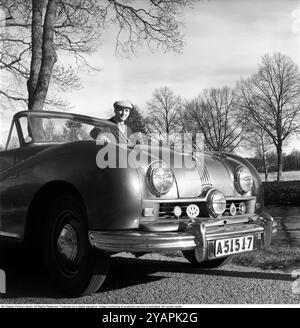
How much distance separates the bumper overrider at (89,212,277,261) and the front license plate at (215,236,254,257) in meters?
0.03

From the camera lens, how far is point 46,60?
854 cm

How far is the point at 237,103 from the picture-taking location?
29734mm

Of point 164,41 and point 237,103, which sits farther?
point 237,103

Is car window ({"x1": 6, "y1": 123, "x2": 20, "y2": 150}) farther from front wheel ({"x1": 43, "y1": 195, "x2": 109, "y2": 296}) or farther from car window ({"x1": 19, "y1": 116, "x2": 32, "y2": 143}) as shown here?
front wheel ({"x1": 43, "y1": 195, "x2": 109, "y2": 296})

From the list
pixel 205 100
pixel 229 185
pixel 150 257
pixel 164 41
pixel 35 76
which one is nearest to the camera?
pixel 229 185

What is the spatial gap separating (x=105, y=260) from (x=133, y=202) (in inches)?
19.3

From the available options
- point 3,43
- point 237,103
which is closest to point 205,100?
point 237,103

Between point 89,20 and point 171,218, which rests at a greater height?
point 89,20

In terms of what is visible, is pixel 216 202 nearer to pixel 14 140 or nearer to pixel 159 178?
pixel 159 178

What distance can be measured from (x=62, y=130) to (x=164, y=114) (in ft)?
66.3

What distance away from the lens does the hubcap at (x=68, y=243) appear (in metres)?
3.30

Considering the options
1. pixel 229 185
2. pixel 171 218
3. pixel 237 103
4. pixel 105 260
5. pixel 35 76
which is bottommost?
pixel 105 260

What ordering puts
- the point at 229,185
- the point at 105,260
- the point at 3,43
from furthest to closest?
1. the point at 3,43
2. the point at 229,185
3. the point at 105,260

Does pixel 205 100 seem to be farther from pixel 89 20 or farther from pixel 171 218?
pixel 171 218
